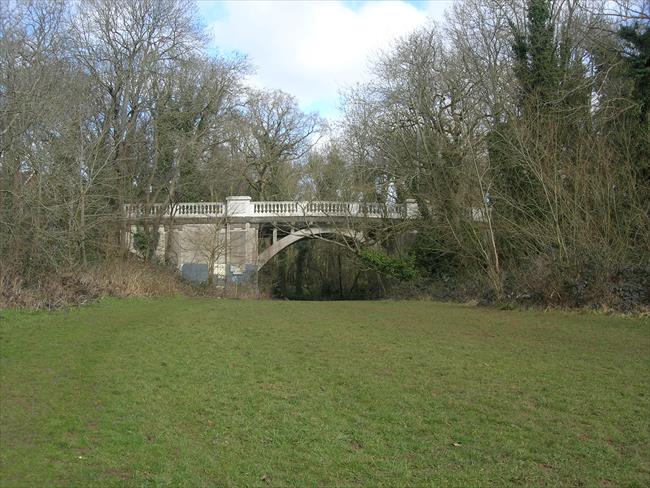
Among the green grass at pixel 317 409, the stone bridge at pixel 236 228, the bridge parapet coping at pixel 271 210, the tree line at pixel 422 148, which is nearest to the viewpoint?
the green grass at pixel 317 409

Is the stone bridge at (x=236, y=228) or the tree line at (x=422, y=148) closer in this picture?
the tree line at (x=422, y=148)

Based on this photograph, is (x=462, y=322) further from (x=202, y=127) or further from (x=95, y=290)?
(x=202, y=127)

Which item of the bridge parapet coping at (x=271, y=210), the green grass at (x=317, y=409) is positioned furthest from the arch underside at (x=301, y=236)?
the green grass at (x=317, y=409)

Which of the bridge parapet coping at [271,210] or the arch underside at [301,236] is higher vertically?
the bridge parapet coping at [271,210]

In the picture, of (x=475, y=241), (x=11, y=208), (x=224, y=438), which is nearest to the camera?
(x=224, y=438)

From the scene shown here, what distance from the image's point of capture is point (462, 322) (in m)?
15.9

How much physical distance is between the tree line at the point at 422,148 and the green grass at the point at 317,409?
6572mm

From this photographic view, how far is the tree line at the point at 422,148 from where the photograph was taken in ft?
58.9

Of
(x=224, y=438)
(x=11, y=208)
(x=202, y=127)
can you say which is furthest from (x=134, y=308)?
(x=202, y=127)

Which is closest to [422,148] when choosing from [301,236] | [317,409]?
[301,236]

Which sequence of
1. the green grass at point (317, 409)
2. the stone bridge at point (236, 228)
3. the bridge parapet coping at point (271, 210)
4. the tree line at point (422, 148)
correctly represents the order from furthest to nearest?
the stone bridge at point (236, 228), the bridge parapet coping at point (271, 210), the tree line at point (422, 148), the green grass at point (317, 409)

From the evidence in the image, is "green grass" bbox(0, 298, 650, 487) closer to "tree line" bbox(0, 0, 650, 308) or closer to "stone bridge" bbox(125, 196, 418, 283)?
"tree line" bbox(0, 0, 650, 308)

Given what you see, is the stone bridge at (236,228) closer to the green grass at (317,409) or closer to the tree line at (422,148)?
the tree line at (422,148)

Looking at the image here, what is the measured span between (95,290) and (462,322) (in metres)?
10.6
